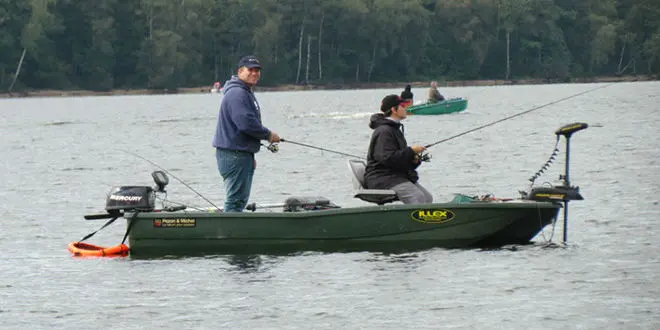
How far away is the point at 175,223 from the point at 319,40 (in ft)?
400

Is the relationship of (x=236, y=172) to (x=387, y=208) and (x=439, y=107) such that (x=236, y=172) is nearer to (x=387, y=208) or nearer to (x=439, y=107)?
(x=387, y=208)

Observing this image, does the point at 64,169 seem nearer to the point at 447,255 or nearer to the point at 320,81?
the point at 447,255

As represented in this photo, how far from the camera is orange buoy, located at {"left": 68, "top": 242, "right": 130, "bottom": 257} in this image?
16.9 metres

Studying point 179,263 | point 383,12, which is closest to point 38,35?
point 383,12

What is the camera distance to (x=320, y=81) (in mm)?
137750

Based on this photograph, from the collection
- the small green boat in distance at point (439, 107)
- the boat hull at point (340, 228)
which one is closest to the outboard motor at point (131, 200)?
the boat hull at point (340, 228)

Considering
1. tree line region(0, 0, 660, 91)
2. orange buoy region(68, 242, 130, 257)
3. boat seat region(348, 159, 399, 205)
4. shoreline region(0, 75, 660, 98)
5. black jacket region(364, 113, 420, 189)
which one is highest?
black jacket region(364, 113, 420, 189)

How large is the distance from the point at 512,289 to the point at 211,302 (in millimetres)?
2900

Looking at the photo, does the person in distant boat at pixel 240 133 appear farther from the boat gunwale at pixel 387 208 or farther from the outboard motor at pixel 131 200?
the outboard motor at pixel 131 200

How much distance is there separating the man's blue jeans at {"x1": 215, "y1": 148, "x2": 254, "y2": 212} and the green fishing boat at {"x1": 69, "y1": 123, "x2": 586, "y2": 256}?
42 centimetres

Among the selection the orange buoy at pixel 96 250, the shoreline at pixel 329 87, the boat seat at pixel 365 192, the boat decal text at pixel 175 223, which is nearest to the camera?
the boat decal text at pixel 175 223

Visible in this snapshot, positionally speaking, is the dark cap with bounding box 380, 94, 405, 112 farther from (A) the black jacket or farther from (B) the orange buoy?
(B) the orange buoy

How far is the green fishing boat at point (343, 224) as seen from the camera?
1577 centimetres

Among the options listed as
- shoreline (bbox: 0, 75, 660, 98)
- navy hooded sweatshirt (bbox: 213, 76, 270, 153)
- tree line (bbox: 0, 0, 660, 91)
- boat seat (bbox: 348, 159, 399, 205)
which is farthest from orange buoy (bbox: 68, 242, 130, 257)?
shoreline (bbox: 0, 75, 660, 98)
